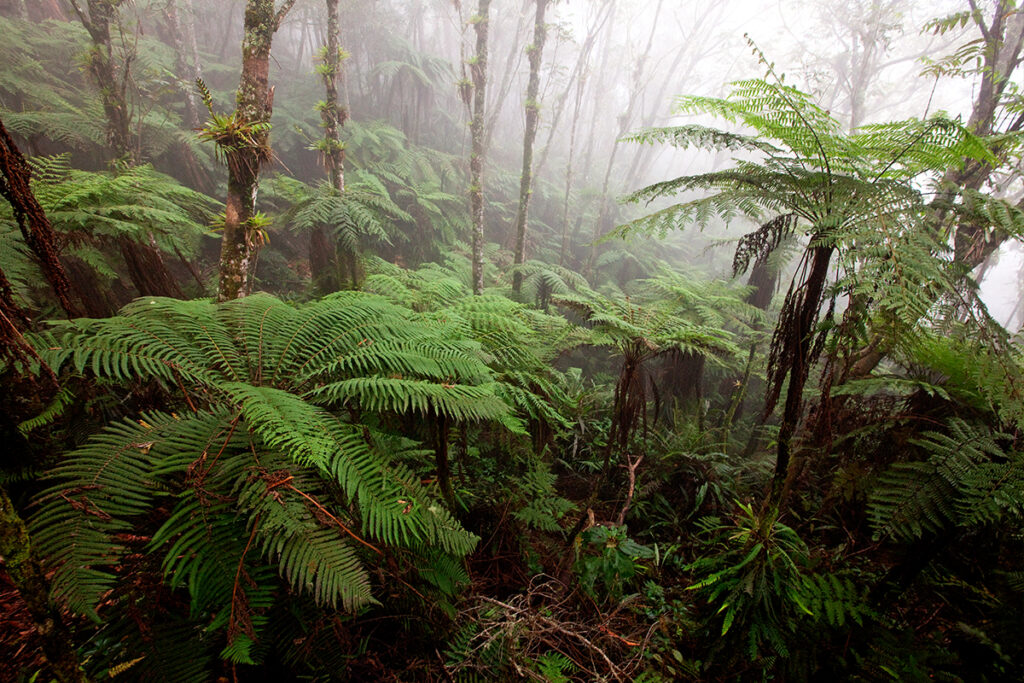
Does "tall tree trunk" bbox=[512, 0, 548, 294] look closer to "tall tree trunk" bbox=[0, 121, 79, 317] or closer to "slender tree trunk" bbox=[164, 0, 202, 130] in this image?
"tall tree trunk" bbox=[0, 121, 79, 317]

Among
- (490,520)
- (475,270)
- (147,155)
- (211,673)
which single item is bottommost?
(490,520)

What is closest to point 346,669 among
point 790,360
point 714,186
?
point 790,360

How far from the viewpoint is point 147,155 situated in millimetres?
5902

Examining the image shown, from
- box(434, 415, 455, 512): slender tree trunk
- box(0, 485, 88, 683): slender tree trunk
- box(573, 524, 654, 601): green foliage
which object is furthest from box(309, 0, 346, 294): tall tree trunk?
box(0, 485, 88, 683): slender tree trunk

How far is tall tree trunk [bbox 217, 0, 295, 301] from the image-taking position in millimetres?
2980

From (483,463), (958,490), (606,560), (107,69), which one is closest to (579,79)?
(107,69)

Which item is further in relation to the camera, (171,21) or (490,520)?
(171,21)

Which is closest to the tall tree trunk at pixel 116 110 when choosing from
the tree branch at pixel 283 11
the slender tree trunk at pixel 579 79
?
the tree branch at pixel 283 11

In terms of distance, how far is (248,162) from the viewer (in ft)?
9.64

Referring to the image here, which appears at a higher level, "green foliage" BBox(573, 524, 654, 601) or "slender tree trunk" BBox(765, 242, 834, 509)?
"slender tree trunk" BBox(765, 242, 834, 509)

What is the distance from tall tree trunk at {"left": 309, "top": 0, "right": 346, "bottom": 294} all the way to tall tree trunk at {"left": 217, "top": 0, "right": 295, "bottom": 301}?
1.62 metres

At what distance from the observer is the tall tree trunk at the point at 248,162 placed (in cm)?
298

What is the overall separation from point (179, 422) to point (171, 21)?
11.3 metres

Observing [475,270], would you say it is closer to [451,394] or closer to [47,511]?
[451,394]
